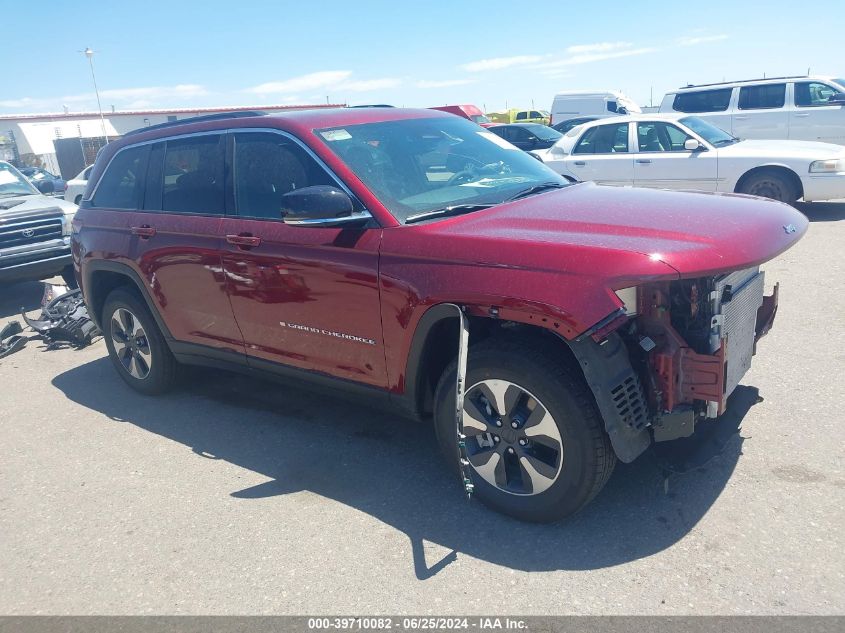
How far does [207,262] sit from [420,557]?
2264mm

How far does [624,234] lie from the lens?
2.96 metres

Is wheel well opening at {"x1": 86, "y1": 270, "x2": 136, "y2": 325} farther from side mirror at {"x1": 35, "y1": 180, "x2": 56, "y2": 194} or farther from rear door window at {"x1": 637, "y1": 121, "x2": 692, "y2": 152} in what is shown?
rear door window at {"x1": 637, "y1": 121, "x2": 692, "y2": 152}

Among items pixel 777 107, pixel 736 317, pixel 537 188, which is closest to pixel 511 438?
pixel 736 317

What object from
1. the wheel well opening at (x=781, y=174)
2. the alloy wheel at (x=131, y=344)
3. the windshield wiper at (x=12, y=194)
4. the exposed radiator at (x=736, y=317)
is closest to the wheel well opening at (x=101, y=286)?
the alloy wheel at (x=131, y=344)

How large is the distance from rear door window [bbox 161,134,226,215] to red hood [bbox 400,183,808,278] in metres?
1.65

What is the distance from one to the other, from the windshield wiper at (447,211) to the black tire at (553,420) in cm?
72

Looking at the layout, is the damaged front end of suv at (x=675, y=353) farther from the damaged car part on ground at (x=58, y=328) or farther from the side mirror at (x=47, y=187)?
the side mirror at (x=47, y=187)

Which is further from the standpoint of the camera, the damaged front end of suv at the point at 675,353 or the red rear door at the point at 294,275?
the red rear door at the point at 294,275

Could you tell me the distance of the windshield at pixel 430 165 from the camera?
12.1 feet

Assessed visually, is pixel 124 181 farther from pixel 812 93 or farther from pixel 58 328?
pixel 812 93

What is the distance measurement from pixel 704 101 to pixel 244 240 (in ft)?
40.3

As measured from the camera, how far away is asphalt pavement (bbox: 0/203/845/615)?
2.83 metres

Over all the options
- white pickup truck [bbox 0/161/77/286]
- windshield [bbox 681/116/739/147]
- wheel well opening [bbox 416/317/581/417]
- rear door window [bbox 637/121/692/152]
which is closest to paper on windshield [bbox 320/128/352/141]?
wheel well opening [bbox 416/317/581/417]

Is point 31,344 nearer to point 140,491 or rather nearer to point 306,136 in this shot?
point 140,491
